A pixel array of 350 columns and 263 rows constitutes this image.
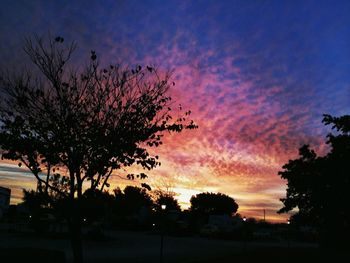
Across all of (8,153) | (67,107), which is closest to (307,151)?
(67,107)

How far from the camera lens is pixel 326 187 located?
81.5ft

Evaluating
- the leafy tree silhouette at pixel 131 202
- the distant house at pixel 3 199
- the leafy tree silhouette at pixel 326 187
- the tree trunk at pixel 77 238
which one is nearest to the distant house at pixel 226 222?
the leafy tree silhouette at pixel 131 202

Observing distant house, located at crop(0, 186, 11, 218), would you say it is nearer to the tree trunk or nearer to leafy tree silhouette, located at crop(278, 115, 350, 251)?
leafy tree silhouette, located at crop(278, 115, 350, 251)

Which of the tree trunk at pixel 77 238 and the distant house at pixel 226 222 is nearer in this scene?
the tree trunk at pixel 77 238

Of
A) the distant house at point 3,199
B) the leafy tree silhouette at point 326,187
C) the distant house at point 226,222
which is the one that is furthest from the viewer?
the distant house at point 3,199

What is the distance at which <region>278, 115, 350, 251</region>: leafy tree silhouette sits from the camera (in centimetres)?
2403

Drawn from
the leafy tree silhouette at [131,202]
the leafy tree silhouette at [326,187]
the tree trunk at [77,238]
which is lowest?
the tree trunk at [77,238]

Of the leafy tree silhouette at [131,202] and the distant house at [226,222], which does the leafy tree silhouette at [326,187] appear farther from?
the leafy tree silhouette at [131,202]

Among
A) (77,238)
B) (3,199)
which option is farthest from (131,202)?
(77,238)

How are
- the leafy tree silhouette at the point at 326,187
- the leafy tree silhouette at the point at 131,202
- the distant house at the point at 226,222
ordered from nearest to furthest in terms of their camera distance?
the leafy tree silhouette at the point at 326,187
the distant house at the point at 226,222
the leafy tree silhouette at the point at 131,202

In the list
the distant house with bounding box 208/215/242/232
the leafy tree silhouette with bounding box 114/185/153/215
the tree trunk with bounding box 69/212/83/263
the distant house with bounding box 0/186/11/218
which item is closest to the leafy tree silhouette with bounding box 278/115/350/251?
the tree trunk with bounding box 69/212/83/263

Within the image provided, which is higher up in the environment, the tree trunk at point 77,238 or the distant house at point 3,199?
the distant house at point 3,199

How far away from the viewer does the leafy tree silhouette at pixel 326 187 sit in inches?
946

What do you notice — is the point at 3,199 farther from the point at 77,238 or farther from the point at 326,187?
the point at 77,238
